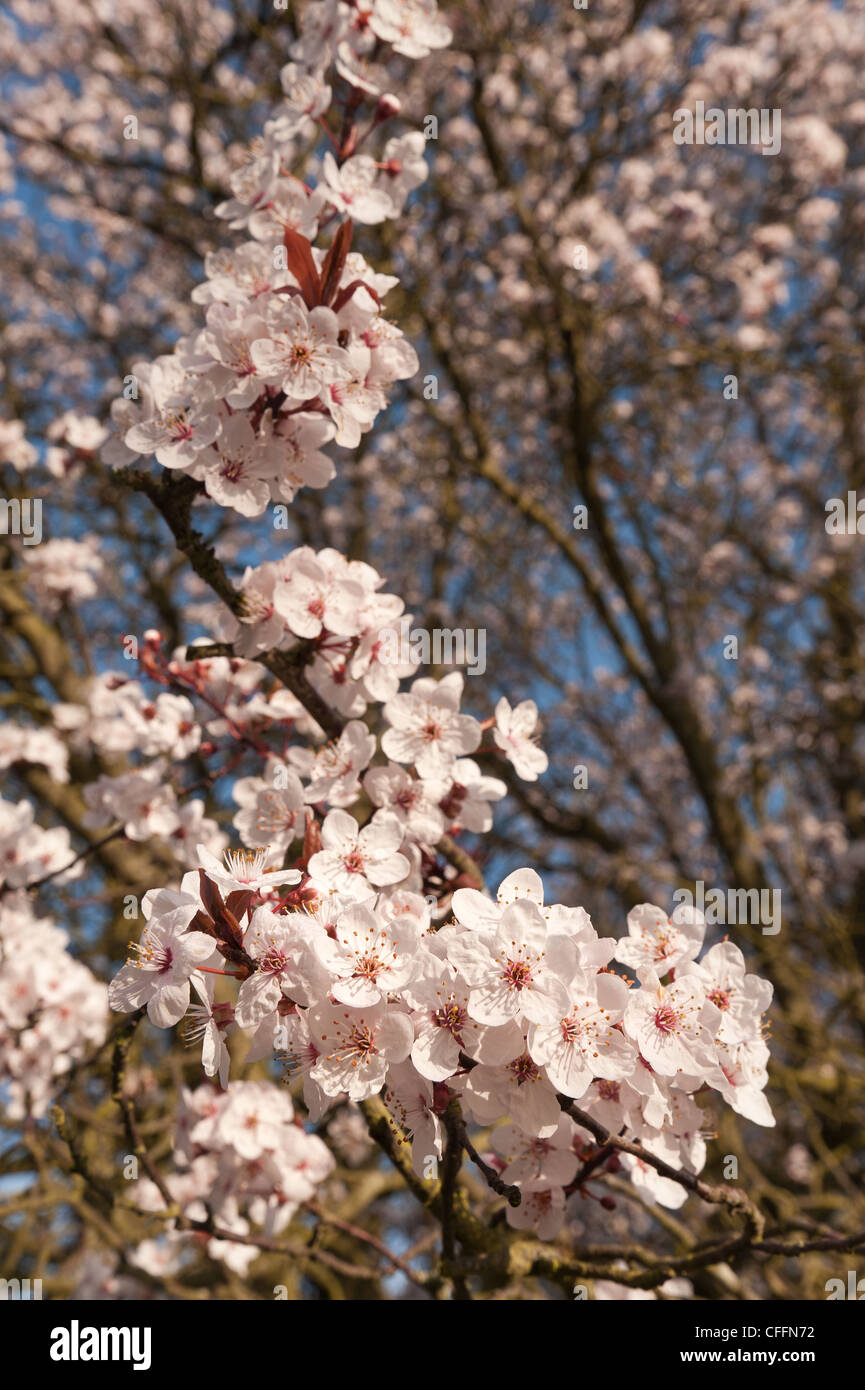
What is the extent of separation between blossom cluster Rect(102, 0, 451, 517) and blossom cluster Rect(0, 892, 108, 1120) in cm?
143

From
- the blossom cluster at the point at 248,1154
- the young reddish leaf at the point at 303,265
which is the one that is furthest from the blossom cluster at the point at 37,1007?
the young reddish leaf at the point at 303,265

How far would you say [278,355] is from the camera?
1401 millimetres

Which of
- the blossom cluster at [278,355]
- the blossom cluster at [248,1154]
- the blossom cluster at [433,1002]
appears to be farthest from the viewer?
the blossom cluster at [248,1154]

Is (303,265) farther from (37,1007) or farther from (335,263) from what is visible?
(37,1007)

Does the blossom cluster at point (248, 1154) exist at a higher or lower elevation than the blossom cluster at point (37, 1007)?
lower

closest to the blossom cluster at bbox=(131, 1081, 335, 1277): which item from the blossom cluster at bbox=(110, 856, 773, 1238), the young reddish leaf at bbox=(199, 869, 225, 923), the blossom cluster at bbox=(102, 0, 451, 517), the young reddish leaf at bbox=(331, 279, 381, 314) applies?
the blossom cluster at bbox=(110, 856, 773, 1238)

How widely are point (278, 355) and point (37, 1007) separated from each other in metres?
2.01

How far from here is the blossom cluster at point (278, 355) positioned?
1.42 meters

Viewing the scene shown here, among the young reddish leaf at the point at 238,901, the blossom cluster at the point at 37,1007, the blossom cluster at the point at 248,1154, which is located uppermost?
the young reddish leaf at the point at 238,901

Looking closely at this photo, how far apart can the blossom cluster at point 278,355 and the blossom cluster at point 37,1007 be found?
1.43 metres

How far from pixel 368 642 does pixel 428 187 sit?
13.8 feet

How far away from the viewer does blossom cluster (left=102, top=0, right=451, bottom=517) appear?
4.66 feet

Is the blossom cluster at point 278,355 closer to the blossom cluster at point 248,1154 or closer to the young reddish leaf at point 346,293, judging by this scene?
the young reddish leaf at point 346,293
